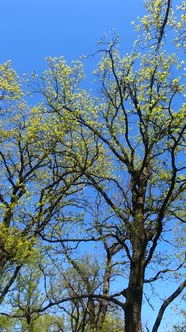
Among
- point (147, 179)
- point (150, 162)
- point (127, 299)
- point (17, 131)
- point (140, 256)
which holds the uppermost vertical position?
point (17, 131)

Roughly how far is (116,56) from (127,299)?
8684 millimetres

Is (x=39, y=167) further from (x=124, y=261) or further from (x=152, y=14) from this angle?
(x=152, y=14)

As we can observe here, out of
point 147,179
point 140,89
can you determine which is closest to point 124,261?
point 147,179

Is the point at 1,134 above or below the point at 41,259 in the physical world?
above

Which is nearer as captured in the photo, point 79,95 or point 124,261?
point 124,261

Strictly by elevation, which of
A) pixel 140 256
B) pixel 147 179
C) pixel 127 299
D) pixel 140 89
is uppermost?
pixel 140 89

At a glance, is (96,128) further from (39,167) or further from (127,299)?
(127,299)

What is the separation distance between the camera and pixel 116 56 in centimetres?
1605

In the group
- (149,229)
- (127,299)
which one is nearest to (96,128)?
(149,229)

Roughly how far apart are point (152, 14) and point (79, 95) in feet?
13.3

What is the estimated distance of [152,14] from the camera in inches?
573

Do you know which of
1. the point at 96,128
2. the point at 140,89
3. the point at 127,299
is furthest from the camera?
the point at 96,128

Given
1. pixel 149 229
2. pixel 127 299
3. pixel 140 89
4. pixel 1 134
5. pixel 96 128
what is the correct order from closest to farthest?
pixel 127 299
pixel 149 229
pixel 140 89
pixel 96 128
pixel 1 134

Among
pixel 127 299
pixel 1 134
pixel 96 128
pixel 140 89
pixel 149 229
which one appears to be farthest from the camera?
pixel 1 134
